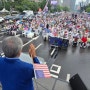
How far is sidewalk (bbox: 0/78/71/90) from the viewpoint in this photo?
23.3ft

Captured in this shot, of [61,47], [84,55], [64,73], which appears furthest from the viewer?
[61,47]

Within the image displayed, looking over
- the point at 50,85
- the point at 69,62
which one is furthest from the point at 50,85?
the point at 69,62

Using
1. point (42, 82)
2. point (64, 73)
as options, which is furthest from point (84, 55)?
point (42, 82)

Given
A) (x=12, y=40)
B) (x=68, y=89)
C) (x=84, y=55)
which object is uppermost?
(x=12, y=40)

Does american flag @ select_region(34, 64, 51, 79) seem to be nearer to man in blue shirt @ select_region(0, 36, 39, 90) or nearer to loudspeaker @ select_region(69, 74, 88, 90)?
man in blue shirt @ select_region(0, 36, 39, 90)

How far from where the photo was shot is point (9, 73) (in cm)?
299

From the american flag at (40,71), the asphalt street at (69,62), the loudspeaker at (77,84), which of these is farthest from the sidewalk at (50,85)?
the american flag at (40,71)

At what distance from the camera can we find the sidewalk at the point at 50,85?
711cm

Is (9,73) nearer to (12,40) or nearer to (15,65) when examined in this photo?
(15,65)

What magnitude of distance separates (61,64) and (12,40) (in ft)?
34.5

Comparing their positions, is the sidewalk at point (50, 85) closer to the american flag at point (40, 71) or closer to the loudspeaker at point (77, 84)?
the loudspeaker at point (77, 84)

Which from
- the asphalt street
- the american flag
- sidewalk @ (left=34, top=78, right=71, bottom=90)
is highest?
the american flag

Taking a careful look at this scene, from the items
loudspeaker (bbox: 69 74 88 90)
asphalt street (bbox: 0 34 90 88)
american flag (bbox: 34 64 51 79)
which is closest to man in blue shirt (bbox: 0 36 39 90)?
american flag (bbox: 34 64 51 79)

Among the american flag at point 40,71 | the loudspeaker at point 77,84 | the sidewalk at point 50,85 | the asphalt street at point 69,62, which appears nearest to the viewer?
the american flag at point 40,71
